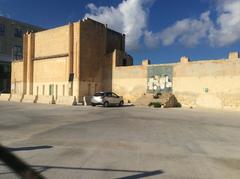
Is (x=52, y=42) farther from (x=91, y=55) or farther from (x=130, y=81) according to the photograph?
(x=130, y=81)

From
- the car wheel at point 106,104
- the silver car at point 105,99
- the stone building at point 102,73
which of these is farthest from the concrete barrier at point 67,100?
the car wheel at point 106,104

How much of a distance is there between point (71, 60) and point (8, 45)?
33728 millimetres

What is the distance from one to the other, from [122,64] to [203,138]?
110 ft

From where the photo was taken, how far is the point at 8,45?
235ft

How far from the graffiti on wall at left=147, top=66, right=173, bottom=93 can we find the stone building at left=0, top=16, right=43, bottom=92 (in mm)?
36912

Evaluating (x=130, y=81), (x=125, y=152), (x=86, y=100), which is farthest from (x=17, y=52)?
(x=125, y=152)

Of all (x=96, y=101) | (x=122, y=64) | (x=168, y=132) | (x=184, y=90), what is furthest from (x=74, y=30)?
(x=168, y=132)

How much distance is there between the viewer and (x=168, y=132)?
15.2 m

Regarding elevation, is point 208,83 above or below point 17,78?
below

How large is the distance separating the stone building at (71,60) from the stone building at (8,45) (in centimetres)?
1833

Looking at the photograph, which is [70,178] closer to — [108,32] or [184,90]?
[184,90]

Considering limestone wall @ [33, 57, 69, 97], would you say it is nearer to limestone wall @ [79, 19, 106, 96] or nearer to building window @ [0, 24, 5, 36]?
limestone wall @ [79, 19, 106, 96]

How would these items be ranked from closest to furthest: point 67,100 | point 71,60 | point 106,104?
point 106,104 → point 67,100 → point 71,60

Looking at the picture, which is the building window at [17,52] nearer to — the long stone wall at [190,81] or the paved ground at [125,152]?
the long stone wall at [190,81]
